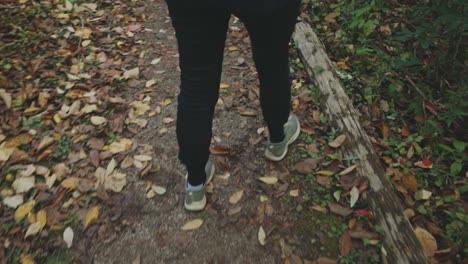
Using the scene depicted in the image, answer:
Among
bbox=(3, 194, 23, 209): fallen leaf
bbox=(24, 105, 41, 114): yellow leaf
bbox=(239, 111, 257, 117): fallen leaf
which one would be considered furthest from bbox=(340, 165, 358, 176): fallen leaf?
bbox=(24, 105, 41, 114): yellow leaf

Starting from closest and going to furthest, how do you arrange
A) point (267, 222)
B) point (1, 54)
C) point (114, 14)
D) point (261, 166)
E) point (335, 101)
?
point (267, 222)
point (261, 166)
point (335, 101)
point (1, 54)
point (114, 14)

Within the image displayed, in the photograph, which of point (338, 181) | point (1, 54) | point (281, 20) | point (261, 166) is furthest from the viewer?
point (1, 54)

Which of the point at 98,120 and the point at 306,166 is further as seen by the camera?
the point at 98,120

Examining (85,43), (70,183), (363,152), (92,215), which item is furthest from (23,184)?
(363,152)

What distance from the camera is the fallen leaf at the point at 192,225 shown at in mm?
2256

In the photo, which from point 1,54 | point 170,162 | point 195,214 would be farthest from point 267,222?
point 1,54

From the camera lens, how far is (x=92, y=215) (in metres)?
2.32

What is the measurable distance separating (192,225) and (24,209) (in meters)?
1.05

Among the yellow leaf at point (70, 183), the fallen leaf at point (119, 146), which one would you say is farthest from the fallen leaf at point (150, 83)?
the yellow leaf at point (70, 183)

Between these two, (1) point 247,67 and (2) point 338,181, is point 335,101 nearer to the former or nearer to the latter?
(2) point 338,181

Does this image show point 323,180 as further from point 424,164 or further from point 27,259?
point 27,259

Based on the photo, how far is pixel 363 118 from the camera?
2859 mm

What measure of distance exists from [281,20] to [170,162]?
4.80ft

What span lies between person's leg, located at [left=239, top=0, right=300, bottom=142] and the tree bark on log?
0.55 m
